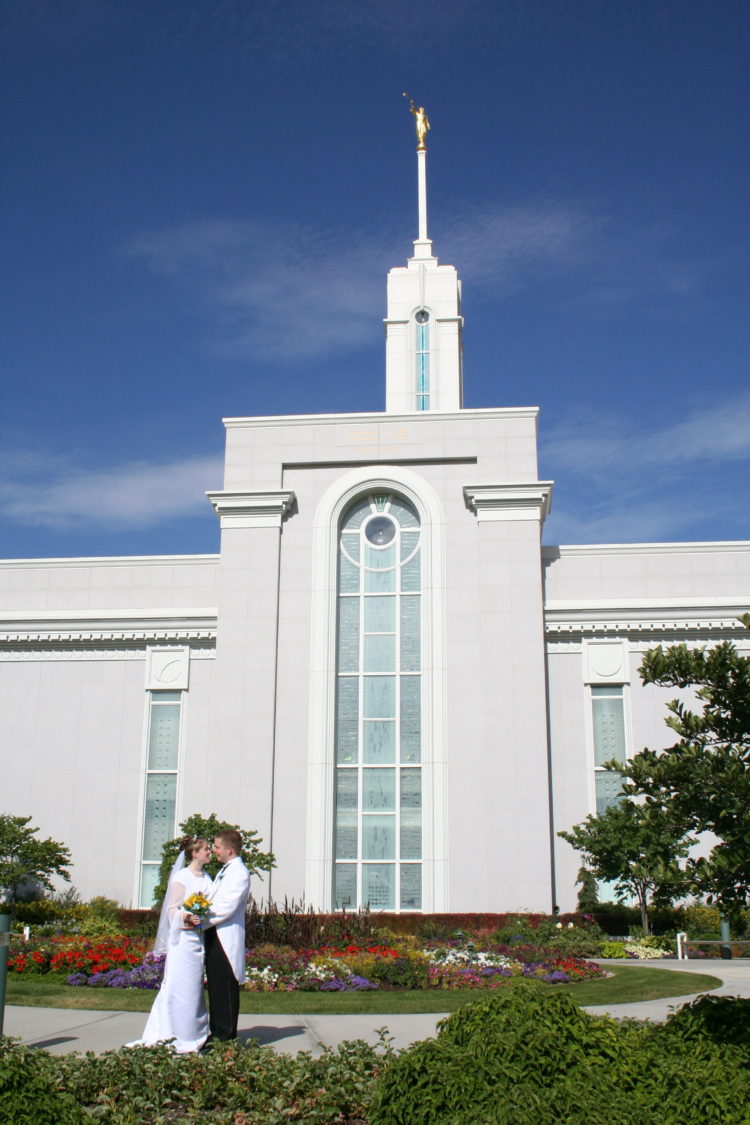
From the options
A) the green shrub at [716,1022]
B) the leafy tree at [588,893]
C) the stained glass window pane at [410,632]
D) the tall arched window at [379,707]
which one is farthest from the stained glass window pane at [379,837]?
the green shrub at [716,1022]

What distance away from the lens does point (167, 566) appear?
25.4 metres

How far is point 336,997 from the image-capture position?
1119cm

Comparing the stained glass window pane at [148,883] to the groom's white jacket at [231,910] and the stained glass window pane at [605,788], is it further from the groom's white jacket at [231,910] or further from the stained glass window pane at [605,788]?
the groom's white jacket at [231,910]

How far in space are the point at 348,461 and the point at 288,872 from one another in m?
9.51

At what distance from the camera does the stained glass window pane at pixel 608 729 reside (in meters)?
22.8

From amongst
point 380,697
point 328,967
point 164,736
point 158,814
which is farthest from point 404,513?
point 328,967

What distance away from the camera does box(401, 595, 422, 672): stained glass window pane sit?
23047 mm

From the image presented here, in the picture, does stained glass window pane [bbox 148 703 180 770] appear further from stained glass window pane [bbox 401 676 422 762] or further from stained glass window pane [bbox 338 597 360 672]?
stained glass window pane [bbox 401 676 422 762]

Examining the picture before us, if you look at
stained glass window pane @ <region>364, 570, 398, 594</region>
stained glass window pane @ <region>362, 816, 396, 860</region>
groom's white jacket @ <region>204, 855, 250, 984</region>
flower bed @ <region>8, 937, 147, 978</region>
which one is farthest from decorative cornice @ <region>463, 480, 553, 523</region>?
groom's white jacket @ <region>204, 855, 250, 984</region>

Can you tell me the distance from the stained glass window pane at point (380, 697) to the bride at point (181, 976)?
14724 millimetres

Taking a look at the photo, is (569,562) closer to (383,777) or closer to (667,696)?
(667,696)

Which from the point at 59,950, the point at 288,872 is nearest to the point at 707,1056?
the point at 59,950

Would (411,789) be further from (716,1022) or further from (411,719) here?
(716,1022)

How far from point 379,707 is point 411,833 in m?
2.84
